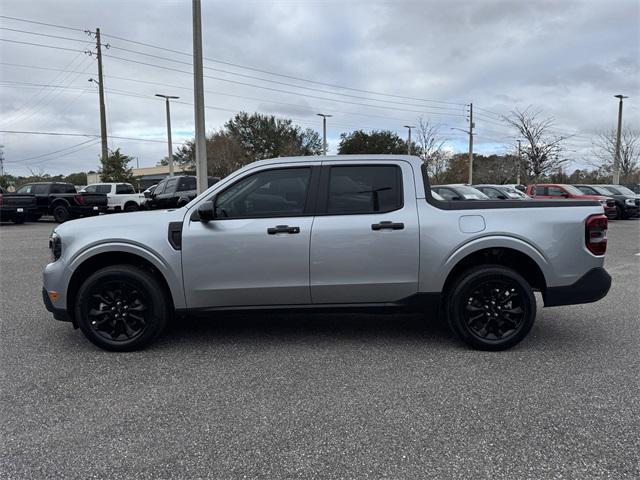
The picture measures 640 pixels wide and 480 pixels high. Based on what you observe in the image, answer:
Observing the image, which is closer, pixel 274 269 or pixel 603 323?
pixel 274 269

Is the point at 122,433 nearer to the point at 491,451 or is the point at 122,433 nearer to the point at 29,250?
the point at 491,451

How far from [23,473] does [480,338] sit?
3663 millimetres

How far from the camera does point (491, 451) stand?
292 centimetres

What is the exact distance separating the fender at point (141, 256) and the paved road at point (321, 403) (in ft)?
1.81

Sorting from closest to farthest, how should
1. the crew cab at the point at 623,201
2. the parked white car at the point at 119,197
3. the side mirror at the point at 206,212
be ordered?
the side mirror at the point at 206,212, the crew cab at the point at 623,201, the parked white car at the point at 119,197

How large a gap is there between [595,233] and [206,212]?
141 inches

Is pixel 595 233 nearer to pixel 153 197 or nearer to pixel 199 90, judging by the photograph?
pixel 199 90

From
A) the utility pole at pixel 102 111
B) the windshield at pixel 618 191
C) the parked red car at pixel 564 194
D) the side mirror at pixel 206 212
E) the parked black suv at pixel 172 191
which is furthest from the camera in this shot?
the utility pole at pixel 102 111

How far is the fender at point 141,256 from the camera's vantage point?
452 centimetres

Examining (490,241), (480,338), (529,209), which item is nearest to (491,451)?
(480,338)

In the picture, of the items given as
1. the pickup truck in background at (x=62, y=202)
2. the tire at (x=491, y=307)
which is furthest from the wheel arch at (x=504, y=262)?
the pickup truck in background at (x=62, y=202)

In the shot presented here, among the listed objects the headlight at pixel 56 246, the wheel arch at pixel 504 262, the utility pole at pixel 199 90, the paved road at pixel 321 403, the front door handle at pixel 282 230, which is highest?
the utility pole at pixel 199 90

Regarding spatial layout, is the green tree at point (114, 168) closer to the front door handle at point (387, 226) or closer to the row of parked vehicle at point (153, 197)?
the row of parked vehicle at point (153, 197)

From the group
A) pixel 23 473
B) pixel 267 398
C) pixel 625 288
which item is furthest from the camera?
pixel 625 288
